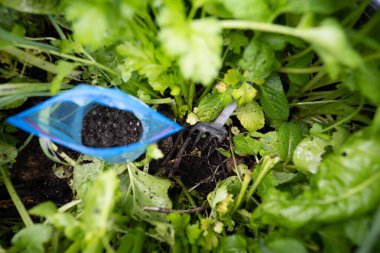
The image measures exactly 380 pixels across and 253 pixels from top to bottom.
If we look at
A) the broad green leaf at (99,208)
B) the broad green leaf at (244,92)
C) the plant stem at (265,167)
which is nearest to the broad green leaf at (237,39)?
the broad green leaf at (244,92)

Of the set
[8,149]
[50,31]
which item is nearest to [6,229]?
[8,149]

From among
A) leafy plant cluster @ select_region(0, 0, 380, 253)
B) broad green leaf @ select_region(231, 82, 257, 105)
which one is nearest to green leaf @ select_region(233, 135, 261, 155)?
leafy plant cluster @ select_region(0, 0, 380, 253)

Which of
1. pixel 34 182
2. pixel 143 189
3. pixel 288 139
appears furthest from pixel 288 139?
pixel 34 182

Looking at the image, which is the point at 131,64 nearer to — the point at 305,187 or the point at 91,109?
the point at 91,109

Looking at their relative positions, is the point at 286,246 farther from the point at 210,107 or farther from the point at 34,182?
the point at 34,182

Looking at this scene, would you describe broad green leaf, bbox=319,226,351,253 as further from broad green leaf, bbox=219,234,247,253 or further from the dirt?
the dirt
